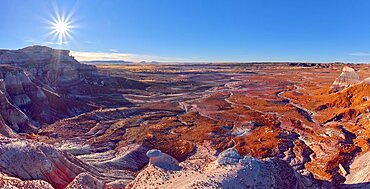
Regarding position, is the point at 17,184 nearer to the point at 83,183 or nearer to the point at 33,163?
the point at 83,183

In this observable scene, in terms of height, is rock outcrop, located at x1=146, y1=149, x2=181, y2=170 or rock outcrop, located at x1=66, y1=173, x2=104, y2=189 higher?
rock outcrop, located at x1=146, y1=149, x2=181, y2=170

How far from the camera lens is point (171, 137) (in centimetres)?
4409

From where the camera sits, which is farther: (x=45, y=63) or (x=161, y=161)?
(x=45, y=63)

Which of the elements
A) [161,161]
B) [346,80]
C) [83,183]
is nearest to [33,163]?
[83,183]

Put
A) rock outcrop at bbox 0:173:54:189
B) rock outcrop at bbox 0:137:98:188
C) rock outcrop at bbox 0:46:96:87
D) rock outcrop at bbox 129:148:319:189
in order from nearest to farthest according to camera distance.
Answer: rock outcrop at bbox 0:173:54:189
rock outcrop at bbox 129:148:319:189
rock outcrop at bbox 0:137:98:188
rock outcrop at bbox 0:46:96:87

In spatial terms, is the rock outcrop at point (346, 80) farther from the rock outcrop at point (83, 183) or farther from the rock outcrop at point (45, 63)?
the rock outcrop at point (83, 183)

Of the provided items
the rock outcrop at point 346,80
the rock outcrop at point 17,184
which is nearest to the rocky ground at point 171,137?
the rock outcrop at point 17,184

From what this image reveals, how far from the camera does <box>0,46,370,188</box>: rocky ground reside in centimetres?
1839

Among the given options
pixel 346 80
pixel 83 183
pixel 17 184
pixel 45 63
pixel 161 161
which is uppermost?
pixel 45 63

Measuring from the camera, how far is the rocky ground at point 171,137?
18.4m

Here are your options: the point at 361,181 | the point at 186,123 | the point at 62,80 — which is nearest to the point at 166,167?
the point at 361,181

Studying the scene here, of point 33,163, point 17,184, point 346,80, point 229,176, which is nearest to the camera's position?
point 17,184

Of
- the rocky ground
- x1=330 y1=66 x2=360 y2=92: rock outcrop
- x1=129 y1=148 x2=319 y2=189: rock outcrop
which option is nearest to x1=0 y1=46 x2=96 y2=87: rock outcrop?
the rocky ground

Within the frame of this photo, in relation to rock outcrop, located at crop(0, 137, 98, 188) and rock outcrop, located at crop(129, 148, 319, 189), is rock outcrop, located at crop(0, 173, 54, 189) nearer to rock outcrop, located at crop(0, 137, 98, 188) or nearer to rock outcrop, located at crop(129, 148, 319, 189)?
rock outcrop, located at crop(0, 137, 98, 188)
